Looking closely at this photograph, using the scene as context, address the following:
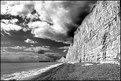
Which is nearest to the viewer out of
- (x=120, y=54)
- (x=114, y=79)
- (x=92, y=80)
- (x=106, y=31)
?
(x=114, y=79)

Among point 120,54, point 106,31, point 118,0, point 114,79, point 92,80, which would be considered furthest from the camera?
point 106,31

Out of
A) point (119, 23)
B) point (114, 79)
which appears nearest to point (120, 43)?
point (119, 23)

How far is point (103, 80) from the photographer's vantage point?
12.9 metres

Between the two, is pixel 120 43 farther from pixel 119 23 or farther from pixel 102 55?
pixel 102 55

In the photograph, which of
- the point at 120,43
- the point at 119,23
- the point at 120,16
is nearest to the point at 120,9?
the point at 120,16

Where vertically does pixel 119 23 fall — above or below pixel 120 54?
above

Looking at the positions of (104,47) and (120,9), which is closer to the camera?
(120,9)

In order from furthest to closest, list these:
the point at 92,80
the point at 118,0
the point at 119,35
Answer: the point at 118,0
the point at 119,35
the point at 92,80

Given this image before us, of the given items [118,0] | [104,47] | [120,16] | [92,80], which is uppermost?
[118,0]

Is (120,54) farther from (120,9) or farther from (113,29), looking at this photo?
(120,9)

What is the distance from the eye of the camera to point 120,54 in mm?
27219

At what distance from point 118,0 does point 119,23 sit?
852cm

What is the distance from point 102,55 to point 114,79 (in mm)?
30229

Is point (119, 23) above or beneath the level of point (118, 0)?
beneath
